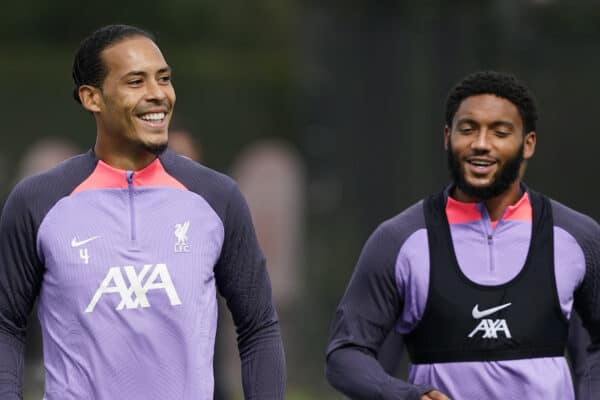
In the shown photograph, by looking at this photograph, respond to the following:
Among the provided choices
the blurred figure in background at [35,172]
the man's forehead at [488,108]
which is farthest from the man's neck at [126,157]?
the blurred figure in background at [35,172]

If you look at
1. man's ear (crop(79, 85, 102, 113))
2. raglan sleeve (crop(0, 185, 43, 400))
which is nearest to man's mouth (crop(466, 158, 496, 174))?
man's ear (crop(79, 85, 102, 113))

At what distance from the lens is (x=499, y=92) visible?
20.8ft

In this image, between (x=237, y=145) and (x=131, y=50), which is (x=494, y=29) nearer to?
(x=131, y=50)

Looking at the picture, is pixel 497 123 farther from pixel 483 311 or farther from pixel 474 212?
pixel 483 311

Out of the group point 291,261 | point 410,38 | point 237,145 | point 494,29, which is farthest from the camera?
point 237,145

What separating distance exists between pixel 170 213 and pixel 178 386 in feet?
1.85

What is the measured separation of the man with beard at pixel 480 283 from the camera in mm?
6156

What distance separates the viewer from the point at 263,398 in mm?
5590

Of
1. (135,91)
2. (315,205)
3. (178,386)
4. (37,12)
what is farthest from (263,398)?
(37,12)

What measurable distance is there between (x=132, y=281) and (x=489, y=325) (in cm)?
140

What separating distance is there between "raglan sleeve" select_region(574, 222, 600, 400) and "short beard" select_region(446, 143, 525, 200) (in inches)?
13.1

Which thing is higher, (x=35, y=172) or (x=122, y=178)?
(x=122, y=178)

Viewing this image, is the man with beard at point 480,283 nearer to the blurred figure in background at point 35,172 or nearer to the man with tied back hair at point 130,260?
the man with tied back hair at point 130,260

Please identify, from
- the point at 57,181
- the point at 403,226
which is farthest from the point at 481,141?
the point at 57,181
